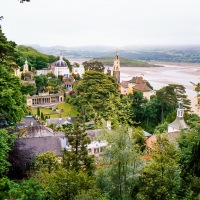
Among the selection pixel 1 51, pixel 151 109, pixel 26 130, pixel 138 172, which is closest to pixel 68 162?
pixel 138 172

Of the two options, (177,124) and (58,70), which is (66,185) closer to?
(177,124)

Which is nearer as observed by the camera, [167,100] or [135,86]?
[167,100]

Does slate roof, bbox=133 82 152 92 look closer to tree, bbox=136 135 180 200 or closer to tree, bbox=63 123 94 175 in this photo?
tree, bbox=63 123 94 175

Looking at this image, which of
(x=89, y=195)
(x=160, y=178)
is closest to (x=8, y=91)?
(x=89, y=195)

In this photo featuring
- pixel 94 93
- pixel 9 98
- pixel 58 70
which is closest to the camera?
pixel 9 98

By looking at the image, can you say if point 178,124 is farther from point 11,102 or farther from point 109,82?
point 11,102

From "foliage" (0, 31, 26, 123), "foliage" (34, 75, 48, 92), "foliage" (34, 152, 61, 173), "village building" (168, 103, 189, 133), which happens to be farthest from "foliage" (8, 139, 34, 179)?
"foliage" (34, 75, 48, 92)
